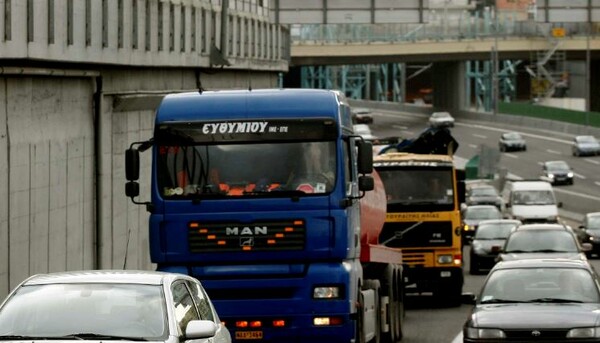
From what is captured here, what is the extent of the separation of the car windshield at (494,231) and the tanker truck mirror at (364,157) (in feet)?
82.2

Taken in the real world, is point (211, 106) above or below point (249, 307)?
above

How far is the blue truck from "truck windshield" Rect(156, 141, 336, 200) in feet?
0.04

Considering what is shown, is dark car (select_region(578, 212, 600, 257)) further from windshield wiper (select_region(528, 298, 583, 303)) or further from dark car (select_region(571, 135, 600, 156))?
dark car (select_region(571, 135, 600, 156))

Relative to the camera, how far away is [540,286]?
19.0 metres

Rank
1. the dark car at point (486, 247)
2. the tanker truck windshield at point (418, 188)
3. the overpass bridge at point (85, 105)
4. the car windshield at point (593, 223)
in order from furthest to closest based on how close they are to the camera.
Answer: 1. the car windshield at point (593, 223)
2. the dark car at point (486, 247)
3. the tanker truck windshield at point (418, 188)
4. the overpass bridge at point (85, 105)

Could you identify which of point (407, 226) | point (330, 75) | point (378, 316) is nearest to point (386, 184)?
point (407, 226)

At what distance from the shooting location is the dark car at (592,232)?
4941 cm

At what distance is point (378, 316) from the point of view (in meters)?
21.5

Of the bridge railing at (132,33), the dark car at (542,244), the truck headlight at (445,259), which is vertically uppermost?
the bridge railing at (132,33)

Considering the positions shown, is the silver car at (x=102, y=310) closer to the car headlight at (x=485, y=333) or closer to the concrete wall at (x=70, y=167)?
the car headlight at (x=485, y=333)

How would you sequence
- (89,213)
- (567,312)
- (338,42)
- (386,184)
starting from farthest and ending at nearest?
1. (338,42)
2. (386,184)
3. (89,213)
4. (567,312)

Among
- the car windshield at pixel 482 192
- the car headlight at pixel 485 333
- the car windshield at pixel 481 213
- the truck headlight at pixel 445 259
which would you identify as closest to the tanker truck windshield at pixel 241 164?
the car headlight at pixel 485 333

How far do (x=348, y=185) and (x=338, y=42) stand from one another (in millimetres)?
88034

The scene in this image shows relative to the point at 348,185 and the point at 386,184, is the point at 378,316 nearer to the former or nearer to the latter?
the point at 348,185
